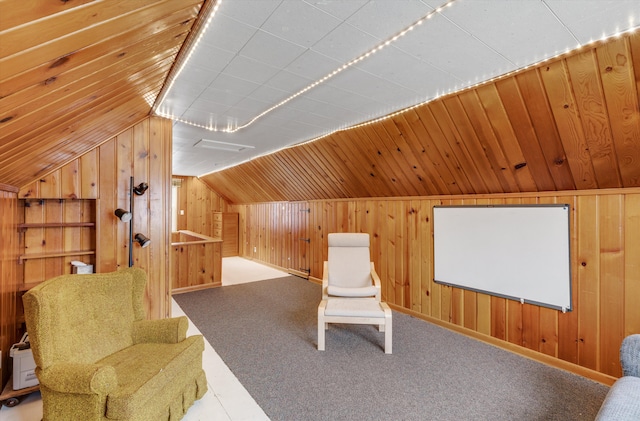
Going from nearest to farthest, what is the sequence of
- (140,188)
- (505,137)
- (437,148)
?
(505,137)
(140,188)
(437,148)

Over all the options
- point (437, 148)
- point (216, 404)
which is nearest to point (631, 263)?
point (437, 148)

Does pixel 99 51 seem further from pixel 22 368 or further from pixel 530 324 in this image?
pixel 530 324

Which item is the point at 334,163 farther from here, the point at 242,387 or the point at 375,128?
the point at 242,387

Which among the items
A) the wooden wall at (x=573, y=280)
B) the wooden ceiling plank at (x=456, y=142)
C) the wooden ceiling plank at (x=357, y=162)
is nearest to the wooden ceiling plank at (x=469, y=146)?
the wooden ceiling plank at (x=456, y=142)

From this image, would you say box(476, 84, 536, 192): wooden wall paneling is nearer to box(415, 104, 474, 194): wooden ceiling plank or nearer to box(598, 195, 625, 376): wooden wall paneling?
box(415, 104, 474, 194): wooden ceiling plank

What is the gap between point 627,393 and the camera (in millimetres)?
1509

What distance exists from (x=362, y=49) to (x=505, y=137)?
153 centimetres

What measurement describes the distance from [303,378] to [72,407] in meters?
1.49

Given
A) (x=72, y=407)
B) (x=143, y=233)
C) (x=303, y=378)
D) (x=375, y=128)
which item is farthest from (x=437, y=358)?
(x=143, y=233)

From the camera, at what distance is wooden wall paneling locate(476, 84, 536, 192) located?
7.62ft

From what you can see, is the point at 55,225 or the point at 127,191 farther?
the point at 127,191

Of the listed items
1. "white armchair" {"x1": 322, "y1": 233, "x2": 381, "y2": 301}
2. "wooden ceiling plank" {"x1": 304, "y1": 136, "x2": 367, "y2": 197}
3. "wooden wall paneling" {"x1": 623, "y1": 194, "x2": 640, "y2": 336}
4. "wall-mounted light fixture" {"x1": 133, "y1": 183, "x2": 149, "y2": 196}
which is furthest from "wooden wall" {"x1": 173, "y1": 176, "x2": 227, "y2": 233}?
"wooden wall paneling" {"x1": 623, "y1": 194, "x2": 640, "y2": 336}

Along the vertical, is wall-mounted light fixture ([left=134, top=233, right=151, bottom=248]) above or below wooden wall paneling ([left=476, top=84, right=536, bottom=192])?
below

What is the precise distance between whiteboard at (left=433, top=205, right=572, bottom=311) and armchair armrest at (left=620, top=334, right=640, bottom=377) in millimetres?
916
